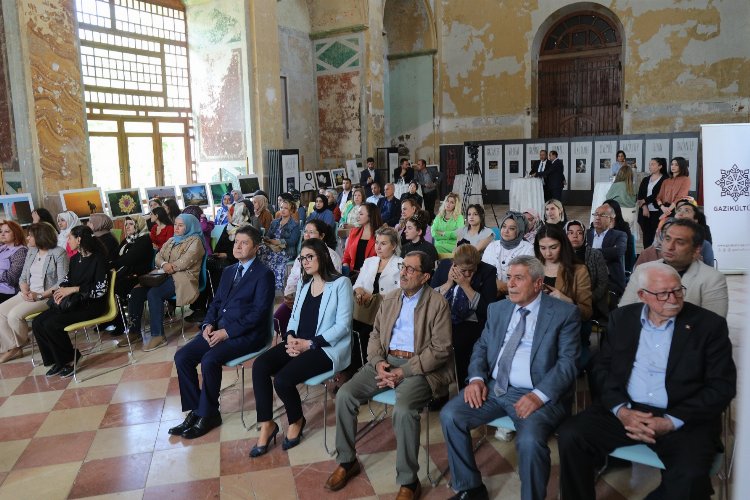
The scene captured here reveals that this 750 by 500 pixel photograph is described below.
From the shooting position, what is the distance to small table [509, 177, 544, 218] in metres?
12.6

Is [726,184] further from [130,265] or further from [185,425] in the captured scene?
[130,265]

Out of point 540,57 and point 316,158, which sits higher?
point 540,57

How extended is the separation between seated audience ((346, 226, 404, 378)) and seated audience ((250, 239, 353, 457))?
0.58 metres

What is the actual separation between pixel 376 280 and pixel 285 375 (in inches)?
56.5

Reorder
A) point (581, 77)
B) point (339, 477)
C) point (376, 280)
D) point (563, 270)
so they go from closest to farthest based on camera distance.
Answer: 1. point (339, 477)
2. point (563, 270)
3. point (376, 280)
4. point (581, 77)

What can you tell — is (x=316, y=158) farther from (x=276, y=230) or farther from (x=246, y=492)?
(x=246, y=492)

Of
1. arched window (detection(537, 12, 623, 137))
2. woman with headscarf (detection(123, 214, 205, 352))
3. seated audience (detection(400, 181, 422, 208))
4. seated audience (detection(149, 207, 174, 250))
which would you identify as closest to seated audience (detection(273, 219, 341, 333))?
woman with headscarf (detection(123, 214, 205, 352))

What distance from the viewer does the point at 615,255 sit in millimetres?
5469

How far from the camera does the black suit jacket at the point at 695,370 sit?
2768 millimetres

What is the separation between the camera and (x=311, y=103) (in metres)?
16.3

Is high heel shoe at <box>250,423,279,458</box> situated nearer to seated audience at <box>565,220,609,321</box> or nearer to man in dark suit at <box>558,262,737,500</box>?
man in dark suit at <box>558,262,737,500</box>

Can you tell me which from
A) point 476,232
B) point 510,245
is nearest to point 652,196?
point 476,232

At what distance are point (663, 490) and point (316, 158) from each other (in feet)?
48.1

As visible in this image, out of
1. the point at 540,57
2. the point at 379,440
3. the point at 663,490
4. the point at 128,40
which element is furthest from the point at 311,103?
the point at 663,490
